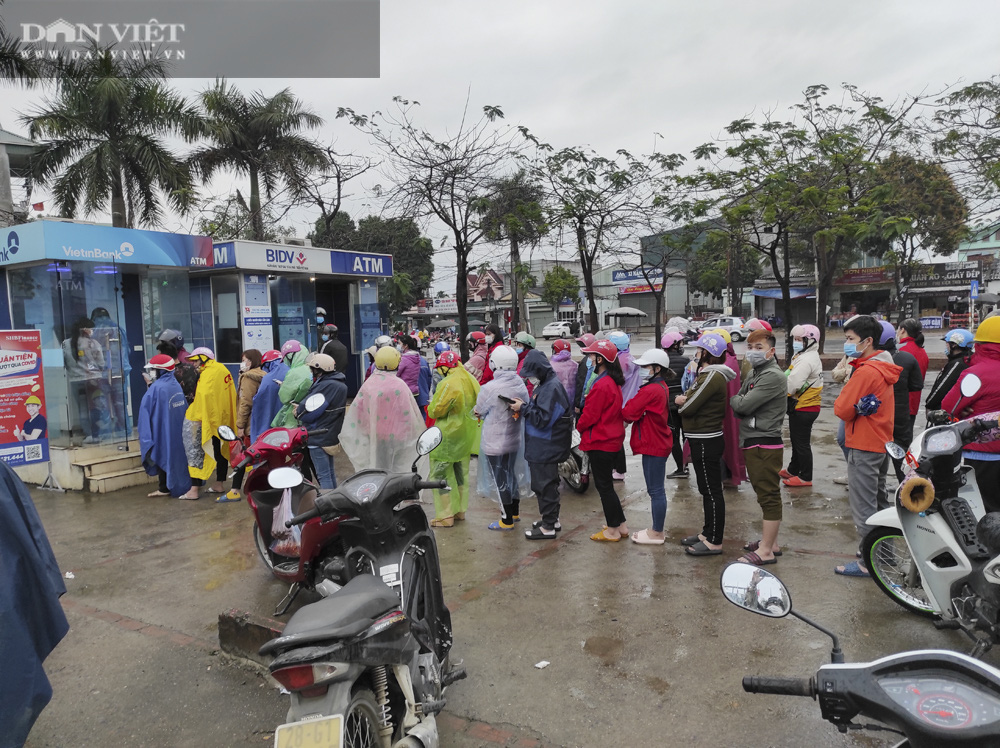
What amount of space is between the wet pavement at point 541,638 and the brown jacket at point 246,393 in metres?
1.50

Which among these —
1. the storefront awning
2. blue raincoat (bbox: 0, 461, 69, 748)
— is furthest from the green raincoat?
the storefront awning

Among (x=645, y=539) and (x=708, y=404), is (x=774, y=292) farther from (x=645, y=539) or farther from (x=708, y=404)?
(x=708, y=404)

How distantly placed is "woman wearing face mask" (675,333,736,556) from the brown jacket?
462 centimetres

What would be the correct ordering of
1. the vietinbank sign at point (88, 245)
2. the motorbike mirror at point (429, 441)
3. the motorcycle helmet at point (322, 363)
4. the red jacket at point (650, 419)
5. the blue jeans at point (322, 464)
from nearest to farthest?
the motorbike mirror at point (429, 441)
the red jacket at point (650, 419)
the motorcycle helmet at point (322, 363)
the blue jeans at point (322, 464)
the vietinbank sign at point (88, 245)

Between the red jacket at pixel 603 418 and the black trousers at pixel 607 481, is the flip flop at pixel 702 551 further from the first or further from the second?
the red jacket at pixel 603 418

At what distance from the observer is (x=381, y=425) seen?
5660mm

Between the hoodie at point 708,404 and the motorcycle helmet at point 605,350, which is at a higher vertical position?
the motorcycle helmet at point 605,350

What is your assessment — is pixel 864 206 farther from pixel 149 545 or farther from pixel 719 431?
pixel 149 545

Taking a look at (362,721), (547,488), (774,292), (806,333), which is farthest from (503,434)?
(774,292)

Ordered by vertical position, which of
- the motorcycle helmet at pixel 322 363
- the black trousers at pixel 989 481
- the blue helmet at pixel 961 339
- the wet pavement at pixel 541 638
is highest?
the blue helmet at pixel 961 339

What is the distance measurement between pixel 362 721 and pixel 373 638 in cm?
33

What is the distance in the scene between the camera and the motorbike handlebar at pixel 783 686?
1596 mm

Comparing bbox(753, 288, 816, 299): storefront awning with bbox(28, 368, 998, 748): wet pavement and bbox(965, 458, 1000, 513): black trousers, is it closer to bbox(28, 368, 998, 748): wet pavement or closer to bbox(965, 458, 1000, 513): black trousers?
bbox(28, 368, 998, 748): wet pavement

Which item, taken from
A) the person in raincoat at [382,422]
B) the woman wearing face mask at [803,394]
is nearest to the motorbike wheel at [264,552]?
the person in raincoat at [382,422]
